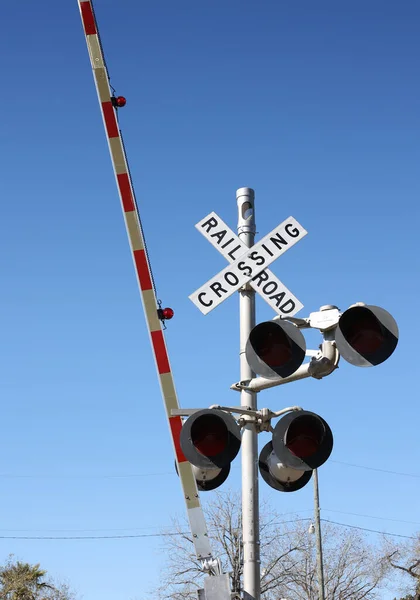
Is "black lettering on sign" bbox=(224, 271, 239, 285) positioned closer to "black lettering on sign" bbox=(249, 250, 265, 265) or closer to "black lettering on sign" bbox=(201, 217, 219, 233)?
"black lettering on sign" bbox=(249, 250, 265, 265)

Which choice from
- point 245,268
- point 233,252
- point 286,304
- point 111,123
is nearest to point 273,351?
point 286,304

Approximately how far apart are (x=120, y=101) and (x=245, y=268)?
4.90 ft

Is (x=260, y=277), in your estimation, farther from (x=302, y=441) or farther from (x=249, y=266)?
(x=302, y=441)

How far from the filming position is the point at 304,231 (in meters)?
6.57

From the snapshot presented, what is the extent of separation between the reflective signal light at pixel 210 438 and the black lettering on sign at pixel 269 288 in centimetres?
117

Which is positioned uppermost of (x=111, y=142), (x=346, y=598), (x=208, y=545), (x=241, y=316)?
(x=346, y=598)

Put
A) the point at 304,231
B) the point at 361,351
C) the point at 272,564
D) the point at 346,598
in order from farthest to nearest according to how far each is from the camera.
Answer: the point at 346,598 < the point at 272,564 < the point at 304,231 < the point at 361,351

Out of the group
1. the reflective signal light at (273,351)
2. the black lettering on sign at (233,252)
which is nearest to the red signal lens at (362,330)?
the reflective signal light at (273,351)

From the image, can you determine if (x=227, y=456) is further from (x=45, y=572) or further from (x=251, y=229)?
(x=45, y=572)

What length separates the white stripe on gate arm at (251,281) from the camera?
6.30m

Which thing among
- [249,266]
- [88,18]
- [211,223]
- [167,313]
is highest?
[88,18]

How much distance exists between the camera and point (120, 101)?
6.46m

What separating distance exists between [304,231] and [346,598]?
38329 millimetres

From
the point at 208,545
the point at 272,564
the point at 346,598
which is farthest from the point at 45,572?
the point at 208,545
